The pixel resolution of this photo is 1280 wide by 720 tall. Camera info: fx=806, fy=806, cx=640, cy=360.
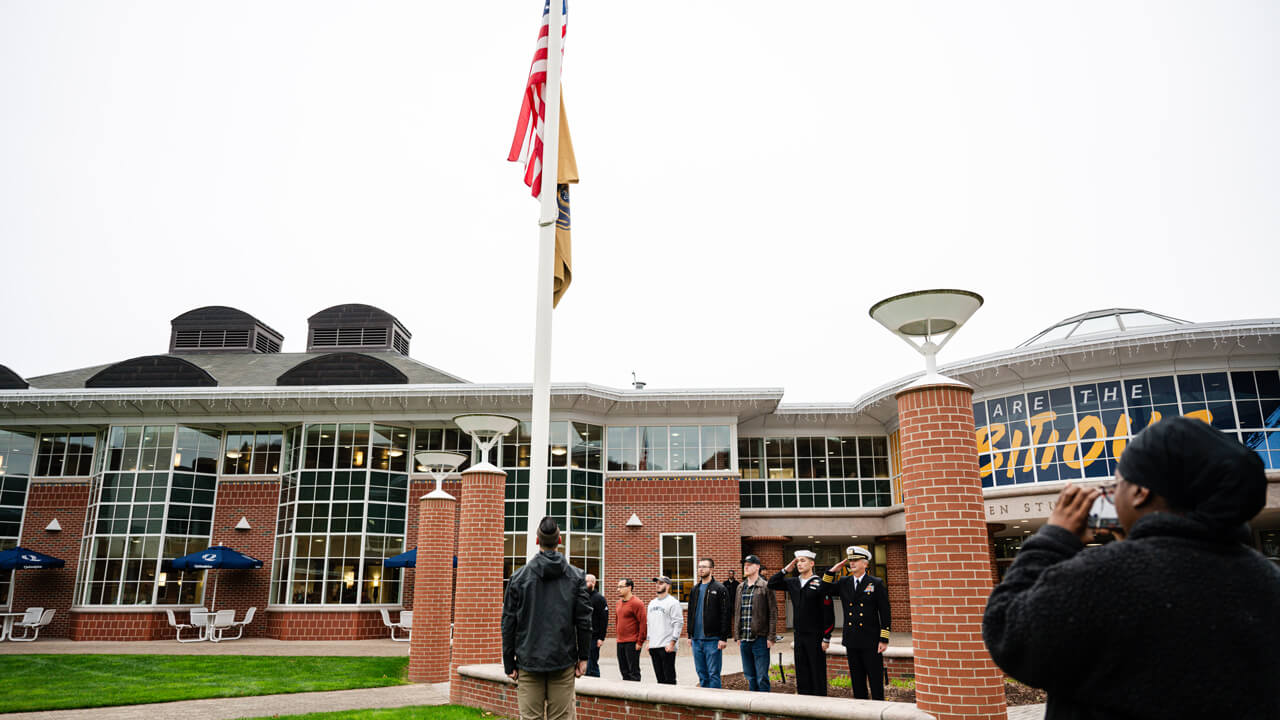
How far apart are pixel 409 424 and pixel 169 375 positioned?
9.45 m

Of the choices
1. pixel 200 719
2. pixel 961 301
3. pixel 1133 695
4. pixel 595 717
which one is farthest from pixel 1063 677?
pixel 200 719

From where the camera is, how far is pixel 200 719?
387 inches

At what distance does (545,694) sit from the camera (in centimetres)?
604

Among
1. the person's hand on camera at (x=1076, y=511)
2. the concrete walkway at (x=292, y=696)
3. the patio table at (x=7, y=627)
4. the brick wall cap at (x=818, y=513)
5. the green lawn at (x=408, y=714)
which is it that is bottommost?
the concrete walkway at (x=292, y=696)

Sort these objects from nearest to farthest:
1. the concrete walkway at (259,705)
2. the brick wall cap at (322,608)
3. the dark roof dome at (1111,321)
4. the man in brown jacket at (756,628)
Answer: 1. the man in brown jacket at (756,628)
2. the concrete walkway at (259,705)
3. the brick wall cap at (322,608)
4. the dark roof dome at (1111,321)

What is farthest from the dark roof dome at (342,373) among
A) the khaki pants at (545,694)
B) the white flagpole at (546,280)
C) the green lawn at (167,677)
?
the khaki pants at (545,694)

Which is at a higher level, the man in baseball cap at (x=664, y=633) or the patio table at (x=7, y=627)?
the man in baseball cap at (x=664, y=633)

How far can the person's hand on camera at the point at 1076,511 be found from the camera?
2018 millimetres

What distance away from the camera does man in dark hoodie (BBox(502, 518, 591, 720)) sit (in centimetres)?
595

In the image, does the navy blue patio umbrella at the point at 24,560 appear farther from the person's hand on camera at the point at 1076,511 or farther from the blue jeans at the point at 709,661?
the person's hand on camera at the point at 1076,511

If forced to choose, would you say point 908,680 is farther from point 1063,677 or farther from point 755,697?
point 1063,677

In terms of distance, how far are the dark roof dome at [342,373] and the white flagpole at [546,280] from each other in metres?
19.8

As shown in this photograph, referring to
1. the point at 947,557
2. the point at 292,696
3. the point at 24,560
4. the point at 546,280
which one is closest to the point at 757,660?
the point at 947,557

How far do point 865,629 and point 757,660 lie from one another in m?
1.79
